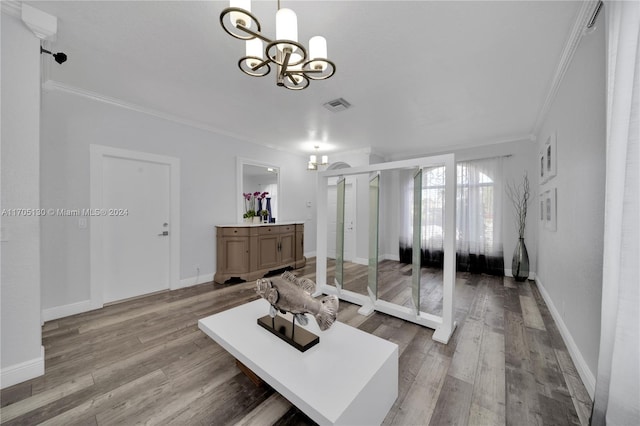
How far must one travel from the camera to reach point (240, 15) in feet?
4.04

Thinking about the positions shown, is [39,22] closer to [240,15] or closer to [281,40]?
[240,15]

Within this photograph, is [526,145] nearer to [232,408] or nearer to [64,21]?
[232,408]

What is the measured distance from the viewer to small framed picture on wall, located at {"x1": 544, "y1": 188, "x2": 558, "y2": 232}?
8.58ft

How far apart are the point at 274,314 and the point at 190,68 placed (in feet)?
7.96

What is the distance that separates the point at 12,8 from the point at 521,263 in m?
6.67

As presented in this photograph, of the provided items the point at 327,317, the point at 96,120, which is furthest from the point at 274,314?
the point at 96,120

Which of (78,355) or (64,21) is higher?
(64,21)

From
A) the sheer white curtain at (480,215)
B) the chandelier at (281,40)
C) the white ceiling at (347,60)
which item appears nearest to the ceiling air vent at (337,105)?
the white ceiling at (347,60)

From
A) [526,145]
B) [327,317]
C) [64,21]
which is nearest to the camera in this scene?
[327,317]

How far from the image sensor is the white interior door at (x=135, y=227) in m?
3.06

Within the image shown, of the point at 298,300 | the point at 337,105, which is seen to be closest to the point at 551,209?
the point at 337,105

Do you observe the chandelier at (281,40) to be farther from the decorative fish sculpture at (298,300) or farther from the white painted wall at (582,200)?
the white painted wall at (582,200)

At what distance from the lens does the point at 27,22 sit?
1.68 m

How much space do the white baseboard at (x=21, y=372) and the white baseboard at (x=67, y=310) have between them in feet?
3.77
